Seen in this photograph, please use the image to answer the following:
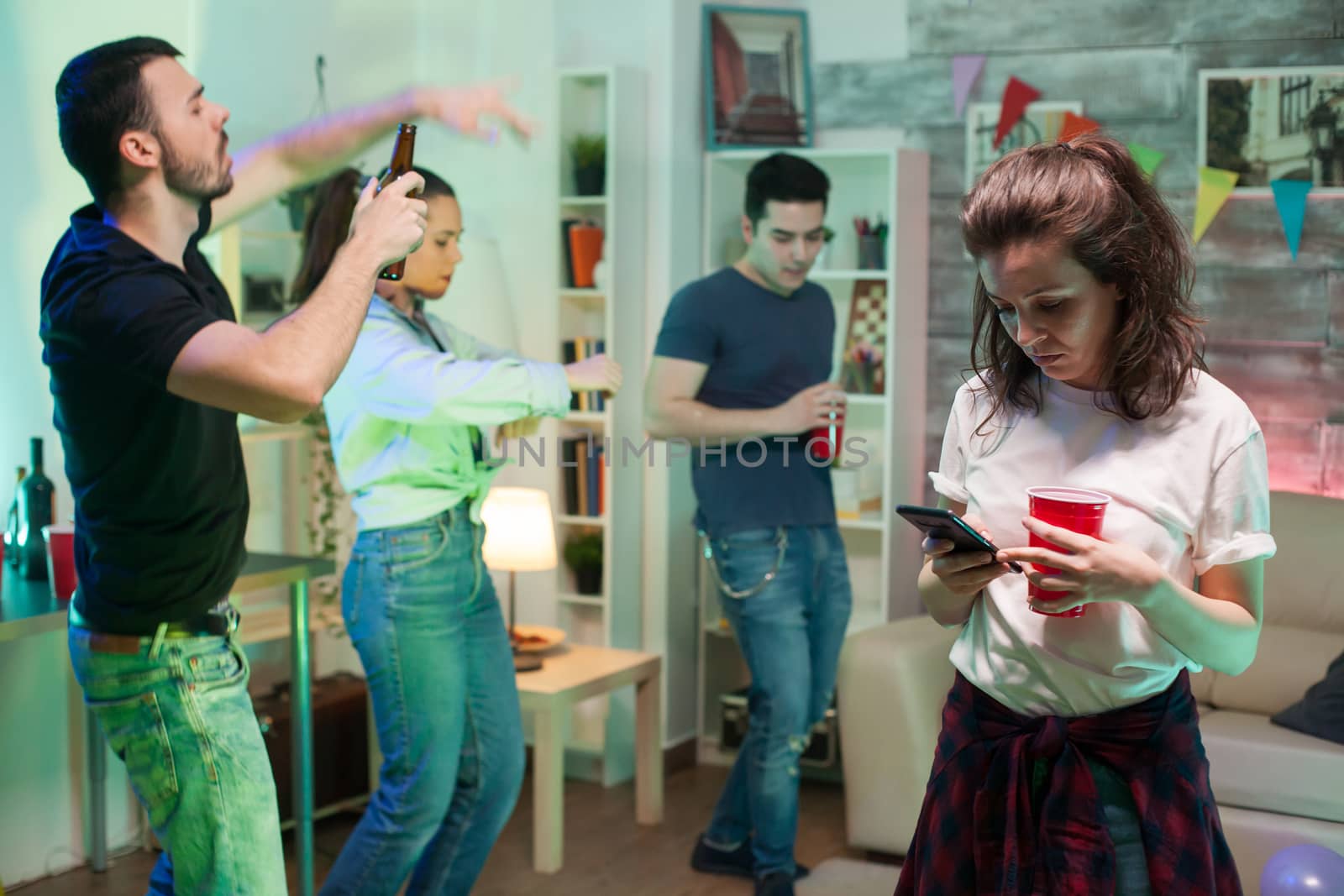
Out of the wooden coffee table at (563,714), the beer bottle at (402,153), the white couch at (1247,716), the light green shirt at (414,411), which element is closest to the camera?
the beer bottle at (402,153)

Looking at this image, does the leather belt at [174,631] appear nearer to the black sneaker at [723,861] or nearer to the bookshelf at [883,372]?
the black sneaker at [723,861]

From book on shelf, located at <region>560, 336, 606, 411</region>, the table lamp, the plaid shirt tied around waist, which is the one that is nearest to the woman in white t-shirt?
the plaid shirt tied around waist

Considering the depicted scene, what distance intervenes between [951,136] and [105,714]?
3.22m

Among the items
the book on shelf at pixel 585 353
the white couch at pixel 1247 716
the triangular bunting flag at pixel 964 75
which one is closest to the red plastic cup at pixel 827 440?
the white couch at pixel 1247 716

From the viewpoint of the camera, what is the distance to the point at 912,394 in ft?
13.8

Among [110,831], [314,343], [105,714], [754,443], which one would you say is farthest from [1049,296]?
[110,831]

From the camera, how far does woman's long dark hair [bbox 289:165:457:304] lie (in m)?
2.52

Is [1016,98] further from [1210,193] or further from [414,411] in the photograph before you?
[414,411]

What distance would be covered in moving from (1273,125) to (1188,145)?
9.2 inches

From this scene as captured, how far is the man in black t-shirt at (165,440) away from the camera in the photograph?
5.51 feet

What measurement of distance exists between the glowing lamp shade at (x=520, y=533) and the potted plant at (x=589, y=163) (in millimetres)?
972

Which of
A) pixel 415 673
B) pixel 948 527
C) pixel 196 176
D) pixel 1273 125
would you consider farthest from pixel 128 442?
pixel 1273 125

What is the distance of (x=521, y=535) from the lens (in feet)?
11.9

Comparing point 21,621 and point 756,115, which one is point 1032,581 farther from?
point 756,115
